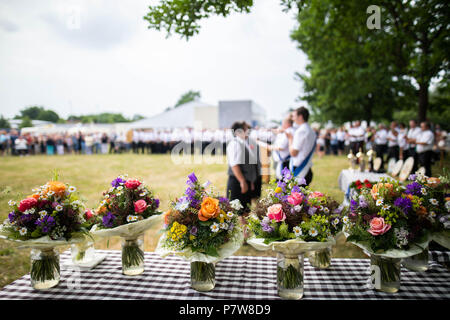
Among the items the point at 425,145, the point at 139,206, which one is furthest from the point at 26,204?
the point at 425,145

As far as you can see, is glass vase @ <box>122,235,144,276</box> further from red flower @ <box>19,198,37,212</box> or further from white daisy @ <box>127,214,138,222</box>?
red flower @ <box>19,198,37,212</box>

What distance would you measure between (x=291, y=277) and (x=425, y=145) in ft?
31.9

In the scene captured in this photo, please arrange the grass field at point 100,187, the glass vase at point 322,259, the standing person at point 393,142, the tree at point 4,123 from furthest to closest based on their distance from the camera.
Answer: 1. the standing person at point 393,142
2. the tree at point 4,123
3. the grass field at point 100,187
4. the glass vase at point 322,259

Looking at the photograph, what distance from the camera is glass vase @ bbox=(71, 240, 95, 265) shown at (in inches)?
86.4

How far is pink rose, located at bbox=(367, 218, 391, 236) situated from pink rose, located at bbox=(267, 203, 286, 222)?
539 millimetres

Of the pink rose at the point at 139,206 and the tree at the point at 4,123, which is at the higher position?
the tree at the point at 4,123

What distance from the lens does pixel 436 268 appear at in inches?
86.5

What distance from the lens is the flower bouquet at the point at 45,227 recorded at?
185 cm

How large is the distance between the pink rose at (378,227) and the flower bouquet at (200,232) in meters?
0.80

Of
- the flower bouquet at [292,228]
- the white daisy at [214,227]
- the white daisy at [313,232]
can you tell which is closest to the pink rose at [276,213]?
the flower bouquet at [292,228]

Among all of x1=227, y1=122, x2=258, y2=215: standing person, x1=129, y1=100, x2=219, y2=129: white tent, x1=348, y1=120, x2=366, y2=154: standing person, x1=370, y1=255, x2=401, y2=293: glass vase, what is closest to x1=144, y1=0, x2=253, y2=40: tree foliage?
x1=227, y1=122, x2=258, y2=215: standing person

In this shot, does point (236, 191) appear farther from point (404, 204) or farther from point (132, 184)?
Answer: point (404, 204)

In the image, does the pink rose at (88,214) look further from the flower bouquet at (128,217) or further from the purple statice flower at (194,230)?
the purple statice flower at (194,230)
